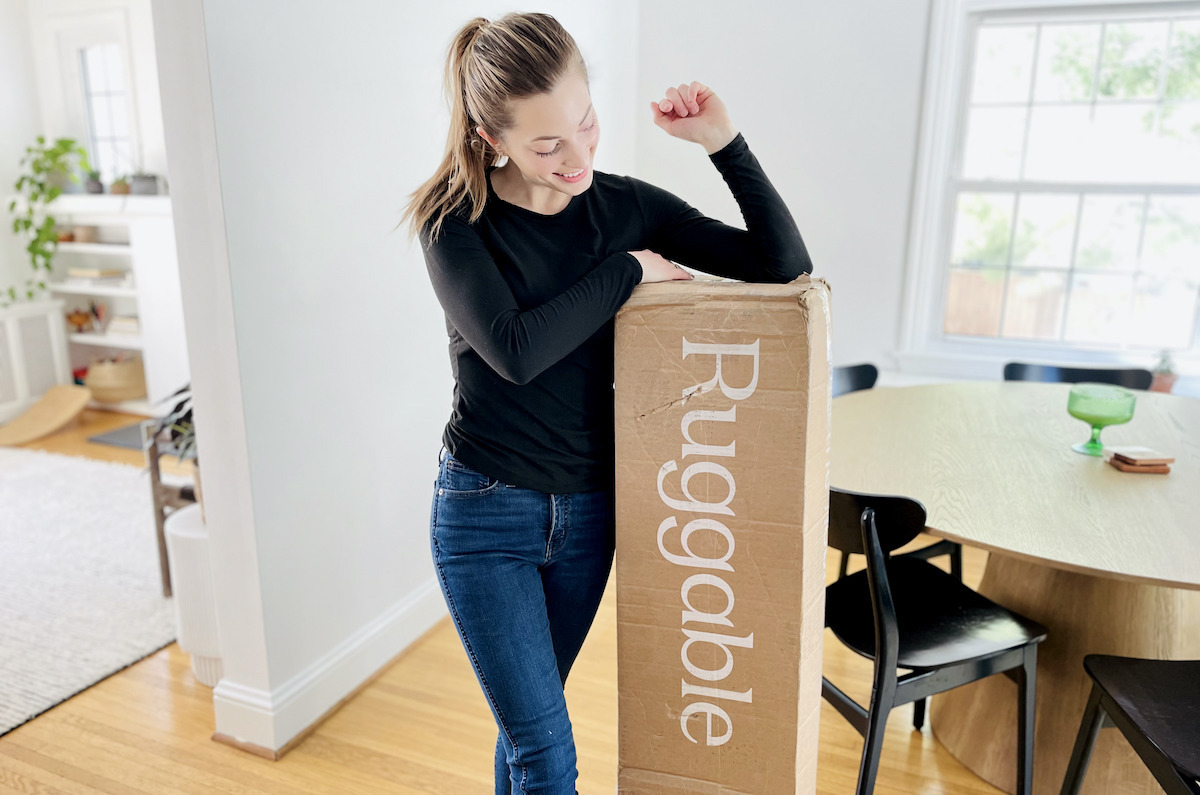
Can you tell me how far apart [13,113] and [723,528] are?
5.85 meters

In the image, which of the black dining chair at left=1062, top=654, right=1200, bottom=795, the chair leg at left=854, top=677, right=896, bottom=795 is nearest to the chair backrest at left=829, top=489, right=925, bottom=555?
the chair leg at left=854, top=677, right=896, bottom=795

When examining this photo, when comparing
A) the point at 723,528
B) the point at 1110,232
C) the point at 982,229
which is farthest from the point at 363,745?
the point at 1110,232

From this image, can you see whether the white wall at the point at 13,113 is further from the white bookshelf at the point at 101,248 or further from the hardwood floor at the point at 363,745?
the hardwood floor at the point at 363,745

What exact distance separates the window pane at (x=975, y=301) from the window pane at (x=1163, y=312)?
57 centimetres

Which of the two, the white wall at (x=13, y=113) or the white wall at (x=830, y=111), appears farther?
the white wall at (x=13, y=113)

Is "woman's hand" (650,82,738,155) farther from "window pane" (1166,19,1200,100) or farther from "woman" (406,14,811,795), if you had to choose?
"window pane" (1166,19,1200,100)

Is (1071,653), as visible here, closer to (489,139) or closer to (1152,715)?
(1152,715)

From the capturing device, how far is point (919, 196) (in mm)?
3854

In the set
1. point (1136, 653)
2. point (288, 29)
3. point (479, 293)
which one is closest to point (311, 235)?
point (288, 29)

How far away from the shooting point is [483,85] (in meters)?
1.09

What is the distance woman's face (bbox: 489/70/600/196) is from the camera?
108 centimetres

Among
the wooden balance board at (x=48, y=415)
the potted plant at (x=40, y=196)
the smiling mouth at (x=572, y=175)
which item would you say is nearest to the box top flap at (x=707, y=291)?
the smiling mouth at (x=572, y=175)

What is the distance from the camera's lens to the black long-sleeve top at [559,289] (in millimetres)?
1084

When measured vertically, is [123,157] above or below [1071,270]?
above
